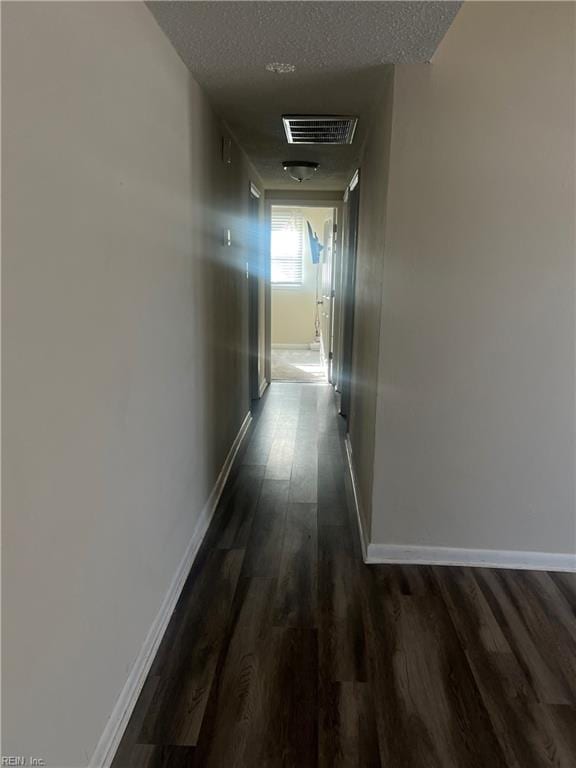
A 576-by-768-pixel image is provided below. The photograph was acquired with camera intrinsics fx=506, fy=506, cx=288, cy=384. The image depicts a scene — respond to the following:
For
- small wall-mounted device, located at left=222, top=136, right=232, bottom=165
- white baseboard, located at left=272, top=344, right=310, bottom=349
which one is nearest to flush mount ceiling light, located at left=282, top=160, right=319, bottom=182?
small wall-mounted device, located at left=222, top=136, right=232, bottom=165

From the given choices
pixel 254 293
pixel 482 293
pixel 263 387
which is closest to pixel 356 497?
pixel 482 293

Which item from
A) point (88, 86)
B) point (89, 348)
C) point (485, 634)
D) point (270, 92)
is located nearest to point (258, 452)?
point (485, 634)

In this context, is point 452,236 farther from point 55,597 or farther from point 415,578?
point 55,597

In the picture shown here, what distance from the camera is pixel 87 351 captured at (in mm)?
1239

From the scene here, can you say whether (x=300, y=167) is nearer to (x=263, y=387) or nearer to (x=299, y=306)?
(x=263, y=387)

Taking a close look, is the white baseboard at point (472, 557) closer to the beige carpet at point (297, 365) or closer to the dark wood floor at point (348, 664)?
the dark wood floor at point (348, 664)

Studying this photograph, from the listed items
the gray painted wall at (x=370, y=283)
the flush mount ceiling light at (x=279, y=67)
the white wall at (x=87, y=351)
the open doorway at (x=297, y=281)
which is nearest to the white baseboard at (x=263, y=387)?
the open doorway at (x=297, y=281)

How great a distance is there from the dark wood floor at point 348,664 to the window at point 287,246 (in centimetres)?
612

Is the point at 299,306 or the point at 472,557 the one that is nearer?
the point at 472,557

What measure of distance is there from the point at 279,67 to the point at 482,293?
4.10ft

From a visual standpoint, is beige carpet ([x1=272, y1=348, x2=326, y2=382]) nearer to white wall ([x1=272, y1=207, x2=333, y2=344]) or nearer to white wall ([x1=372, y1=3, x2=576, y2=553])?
white wall ([x1=272, y1=207, x2=333, y2=344])

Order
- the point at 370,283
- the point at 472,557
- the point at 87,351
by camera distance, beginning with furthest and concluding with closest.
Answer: the point at 370,283, the point at 472,557, the point at 87,351

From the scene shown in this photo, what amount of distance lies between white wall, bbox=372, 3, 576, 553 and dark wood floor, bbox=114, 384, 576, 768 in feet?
1.11

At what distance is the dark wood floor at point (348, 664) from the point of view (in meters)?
1.52
